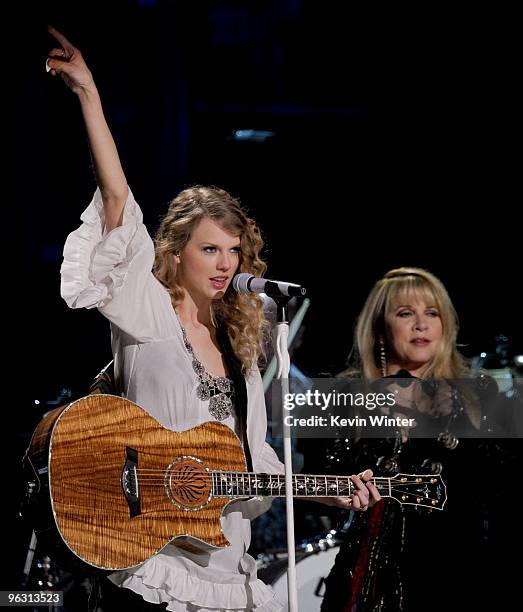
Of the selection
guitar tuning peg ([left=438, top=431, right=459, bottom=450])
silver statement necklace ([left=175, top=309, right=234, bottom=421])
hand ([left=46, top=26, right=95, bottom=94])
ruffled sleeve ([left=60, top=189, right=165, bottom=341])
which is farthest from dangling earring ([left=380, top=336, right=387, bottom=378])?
hand ([left=46, top=26, right=95, bottom=94])

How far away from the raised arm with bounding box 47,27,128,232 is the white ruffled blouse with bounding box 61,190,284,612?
137 mm

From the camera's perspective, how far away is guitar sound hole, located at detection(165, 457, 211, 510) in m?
2.77

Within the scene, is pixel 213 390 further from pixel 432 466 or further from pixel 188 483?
pixel 432 466

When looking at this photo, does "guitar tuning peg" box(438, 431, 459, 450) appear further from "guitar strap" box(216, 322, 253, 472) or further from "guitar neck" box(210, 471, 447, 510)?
"guitar strap" box(216, 322, 253, 472)

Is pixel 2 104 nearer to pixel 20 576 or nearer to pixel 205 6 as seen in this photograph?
pixel 205 6

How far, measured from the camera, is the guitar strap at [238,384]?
3.02 m

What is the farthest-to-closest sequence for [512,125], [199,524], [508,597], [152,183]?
[512,125] → [152,183] → [508,597] → [199,524]

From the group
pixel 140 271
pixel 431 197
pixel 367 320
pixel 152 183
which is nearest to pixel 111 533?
pixel 140 271

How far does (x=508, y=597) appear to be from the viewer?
4.14 m

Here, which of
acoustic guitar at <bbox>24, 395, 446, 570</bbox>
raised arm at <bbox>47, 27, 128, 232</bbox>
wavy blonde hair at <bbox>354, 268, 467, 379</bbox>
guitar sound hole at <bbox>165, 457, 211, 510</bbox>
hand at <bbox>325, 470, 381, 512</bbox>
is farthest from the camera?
wavy blonde hair at <bbox>354, 268, 467, 379</bbox>

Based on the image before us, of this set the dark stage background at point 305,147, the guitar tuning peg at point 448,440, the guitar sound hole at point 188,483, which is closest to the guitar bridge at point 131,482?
the guitar sound hole at point 188,483

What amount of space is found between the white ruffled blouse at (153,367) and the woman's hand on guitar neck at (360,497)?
0.33 meters

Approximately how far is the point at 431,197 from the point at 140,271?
10.8 feet

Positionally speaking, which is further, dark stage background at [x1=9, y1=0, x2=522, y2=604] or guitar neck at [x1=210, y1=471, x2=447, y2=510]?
dark stage background at [x1=9, y1=0, x2=522, y2=604]
